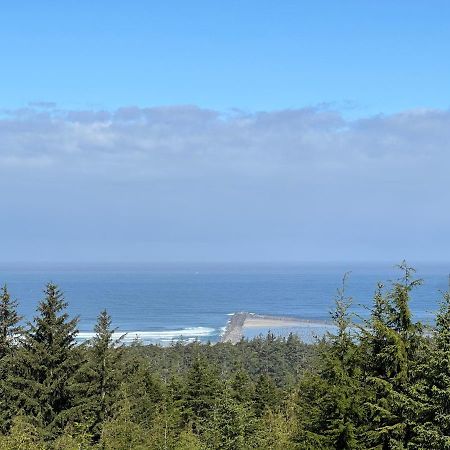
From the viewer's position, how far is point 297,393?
105 feet

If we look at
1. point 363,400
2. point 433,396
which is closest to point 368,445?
point 363,400

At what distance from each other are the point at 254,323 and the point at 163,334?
33062 mm

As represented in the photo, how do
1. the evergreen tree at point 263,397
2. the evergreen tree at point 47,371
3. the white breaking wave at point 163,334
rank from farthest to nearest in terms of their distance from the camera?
the white breaking wave at point 163,334
the evergreen tree at point 263,397
the evergreen tree at point 47,371

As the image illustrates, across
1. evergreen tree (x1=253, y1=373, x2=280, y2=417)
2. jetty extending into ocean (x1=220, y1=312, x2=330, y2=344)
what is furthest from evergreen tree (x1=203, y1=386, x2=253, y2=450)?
jetty extending into ocean (x1=220, y1=312, x2=330, y2=344)

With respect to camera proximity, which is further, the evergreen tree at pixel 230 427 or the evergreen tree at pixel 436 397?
the evergreen tree at pixel 230 427

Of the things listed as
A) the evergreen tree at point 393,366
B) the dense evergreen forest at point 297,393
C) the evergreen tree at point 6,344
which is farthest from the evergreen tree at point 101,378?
the evergreen tree at point 393,366

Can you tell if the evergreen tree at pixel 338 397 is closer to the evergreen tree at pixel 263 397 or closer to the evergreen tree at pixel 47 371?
the evergreen tree at pixel 47 371

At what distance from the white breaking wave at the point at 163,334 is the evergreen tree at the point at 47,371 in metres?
93.2

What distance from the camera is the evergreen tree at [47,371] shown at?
2677cm

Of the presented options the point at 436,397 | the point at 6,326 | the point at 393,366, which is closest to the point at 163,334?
the point at 6,326

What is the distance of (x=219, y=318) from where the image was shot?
171 meters

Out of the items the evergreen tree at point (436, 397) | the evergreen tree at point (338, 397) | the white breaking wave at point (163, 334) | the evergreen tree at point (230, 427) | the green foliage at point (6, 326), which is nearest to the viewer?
the evergreen tree at point (436, 397)

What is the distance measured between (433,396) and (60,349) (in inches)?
730

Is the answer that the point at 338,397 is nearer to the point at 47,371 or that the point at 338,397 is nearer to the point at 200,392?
the point at 47,371
